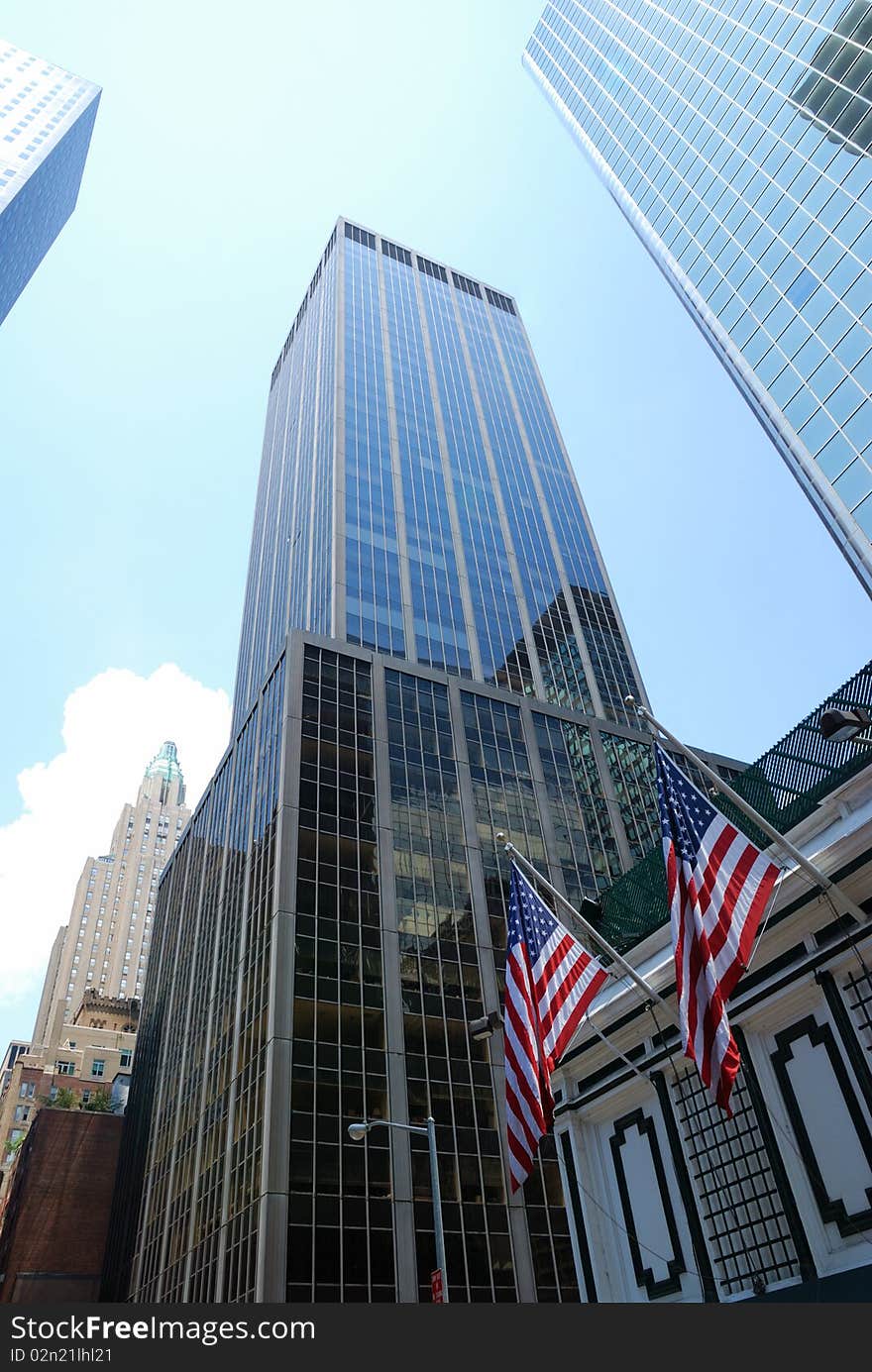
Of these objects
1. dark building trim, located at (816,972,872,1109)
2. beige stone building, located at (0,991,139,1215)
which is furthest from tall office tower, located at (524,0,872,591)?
beige stone building, located at (0,991,139,1215)

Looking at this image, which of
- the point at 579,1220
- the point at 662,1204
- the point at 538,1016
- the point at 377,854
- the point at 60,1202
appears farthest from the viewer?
the point at 60,1202

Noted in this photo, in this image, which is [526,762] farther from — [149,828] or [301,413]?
[149,828]

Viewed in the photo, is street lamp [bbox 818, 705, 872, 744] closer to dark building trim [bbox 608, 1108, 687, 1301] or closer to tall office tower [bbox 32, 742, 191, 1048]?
dark building trim [bbox 608, 1108, 687, 1301]

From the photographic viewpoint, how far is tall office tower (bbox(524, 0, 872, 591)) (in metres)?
→ 44.1

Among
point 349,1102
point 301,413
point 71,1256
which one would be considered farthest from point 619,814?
point 301,413

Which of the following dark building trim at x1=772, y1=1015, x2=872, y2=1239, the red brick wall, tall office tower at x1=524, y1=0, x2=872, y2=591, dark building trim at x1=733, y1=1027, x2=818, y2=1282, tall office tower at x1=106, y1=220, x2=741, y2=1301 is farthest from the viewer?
the red brick wall

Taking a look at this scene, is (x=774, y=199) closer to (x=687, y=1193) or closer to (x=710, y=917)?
(x=710, y=917)

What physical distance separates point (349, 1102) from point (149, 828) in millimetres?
167193

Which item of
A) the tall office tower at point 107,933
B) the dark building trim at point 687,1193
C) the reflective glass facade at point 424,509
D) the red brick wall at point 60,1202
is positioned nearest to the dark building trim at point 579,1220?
the dark building trim at point 687,1193

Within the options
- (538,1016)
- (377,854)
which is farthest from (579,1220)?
(377,854)

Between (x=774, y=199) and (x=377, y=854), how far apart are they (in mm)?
42923

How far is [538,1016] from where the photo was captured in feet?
61.6

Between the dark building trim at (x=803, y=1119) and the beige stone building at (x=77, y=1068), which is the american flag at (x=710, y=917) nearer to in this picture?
the dark building trim at (x=803, y=1119)

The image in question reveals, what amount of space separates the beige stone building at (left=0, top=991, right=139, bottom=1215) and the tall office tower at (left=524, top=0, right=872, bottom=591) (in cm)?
9031
